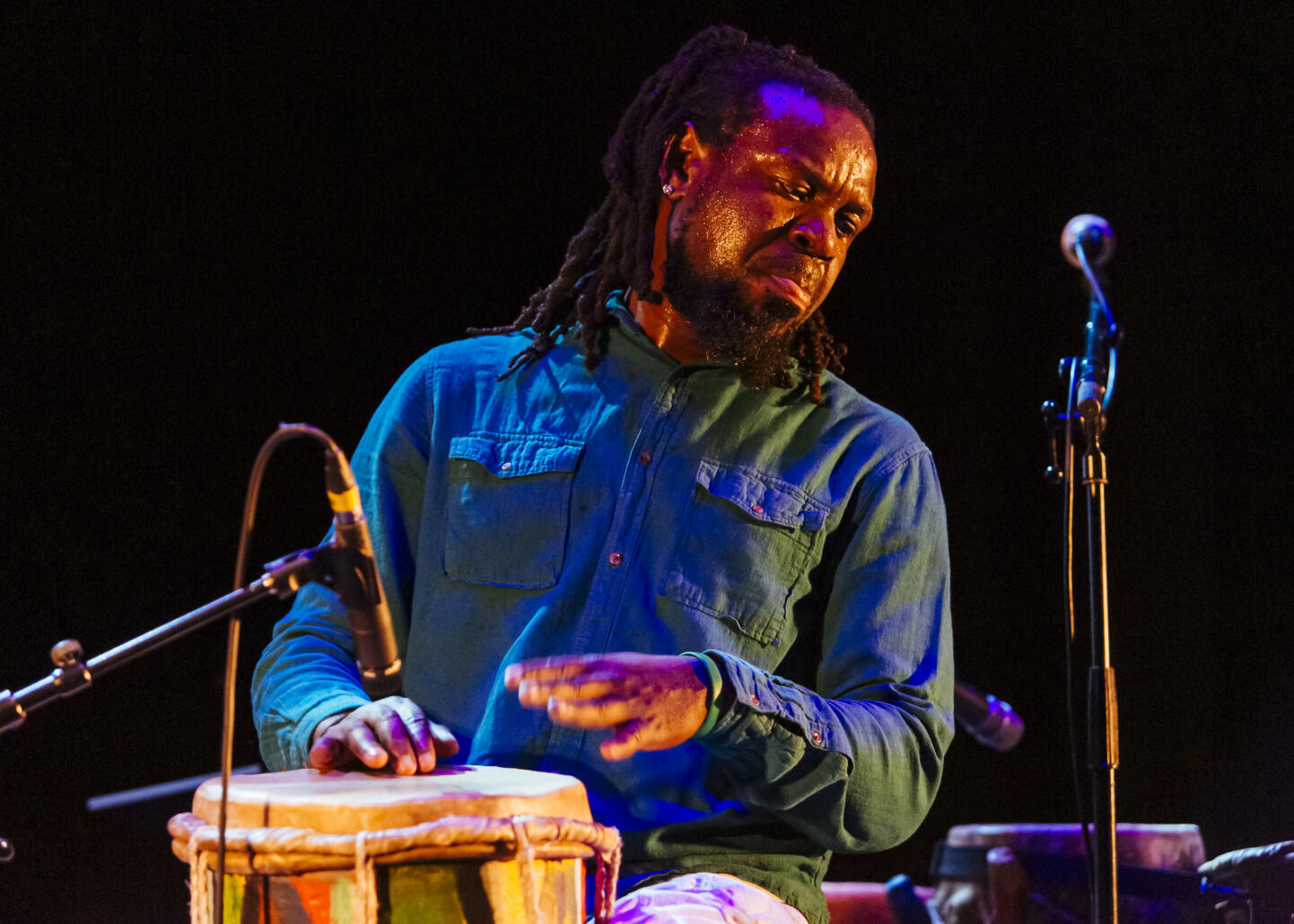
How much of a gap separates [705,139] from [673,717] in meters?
1.36

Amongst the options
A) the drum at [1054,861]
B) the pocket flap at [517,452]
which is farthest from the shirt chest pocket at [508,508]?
the drum at [1054,861]

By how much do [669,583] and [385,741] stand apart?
26.9 inches

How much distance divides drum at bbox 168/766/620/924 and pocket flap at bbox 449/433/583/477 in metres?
0.88

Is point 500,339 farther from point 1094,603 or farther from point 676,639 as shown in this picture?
point 1094,603

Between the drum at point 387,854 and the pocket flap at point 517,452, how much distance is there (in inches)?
34.5

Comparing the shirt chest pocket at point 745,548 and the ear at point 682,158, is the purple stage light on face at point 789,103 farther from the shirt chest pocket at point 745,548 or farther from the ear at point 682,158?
the shirt chest pocket at point 745,548

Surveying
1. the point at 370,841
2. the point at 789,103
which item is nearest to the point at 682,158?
the point at 789,103

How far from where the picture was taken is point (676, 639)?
2.40m

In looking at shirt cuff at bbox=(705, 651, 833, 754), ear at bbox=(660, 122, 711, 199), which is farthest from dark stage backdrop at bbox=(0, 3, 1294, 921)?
shirt cuff at bbox=(705, 651, 833, 754)

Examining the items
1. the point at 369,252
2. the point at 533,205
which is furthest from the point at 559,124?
the point at 369,252

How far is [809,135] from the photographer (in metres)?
2.62

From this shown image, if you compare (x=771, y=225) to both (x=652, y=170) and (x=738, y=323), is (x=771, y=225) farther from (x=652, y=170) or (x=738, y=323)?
(x=652, y=170)

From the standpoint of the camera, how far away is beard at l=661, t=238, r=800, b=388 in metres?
2.63

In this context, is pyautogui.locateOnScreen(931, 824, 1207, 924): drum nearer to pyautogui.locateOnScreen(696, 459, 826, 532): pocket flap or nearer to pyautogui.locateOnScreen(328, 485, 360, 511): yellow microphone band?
pyautogui.locateOnScreen(696, 459, 826, 532): pocket flap
